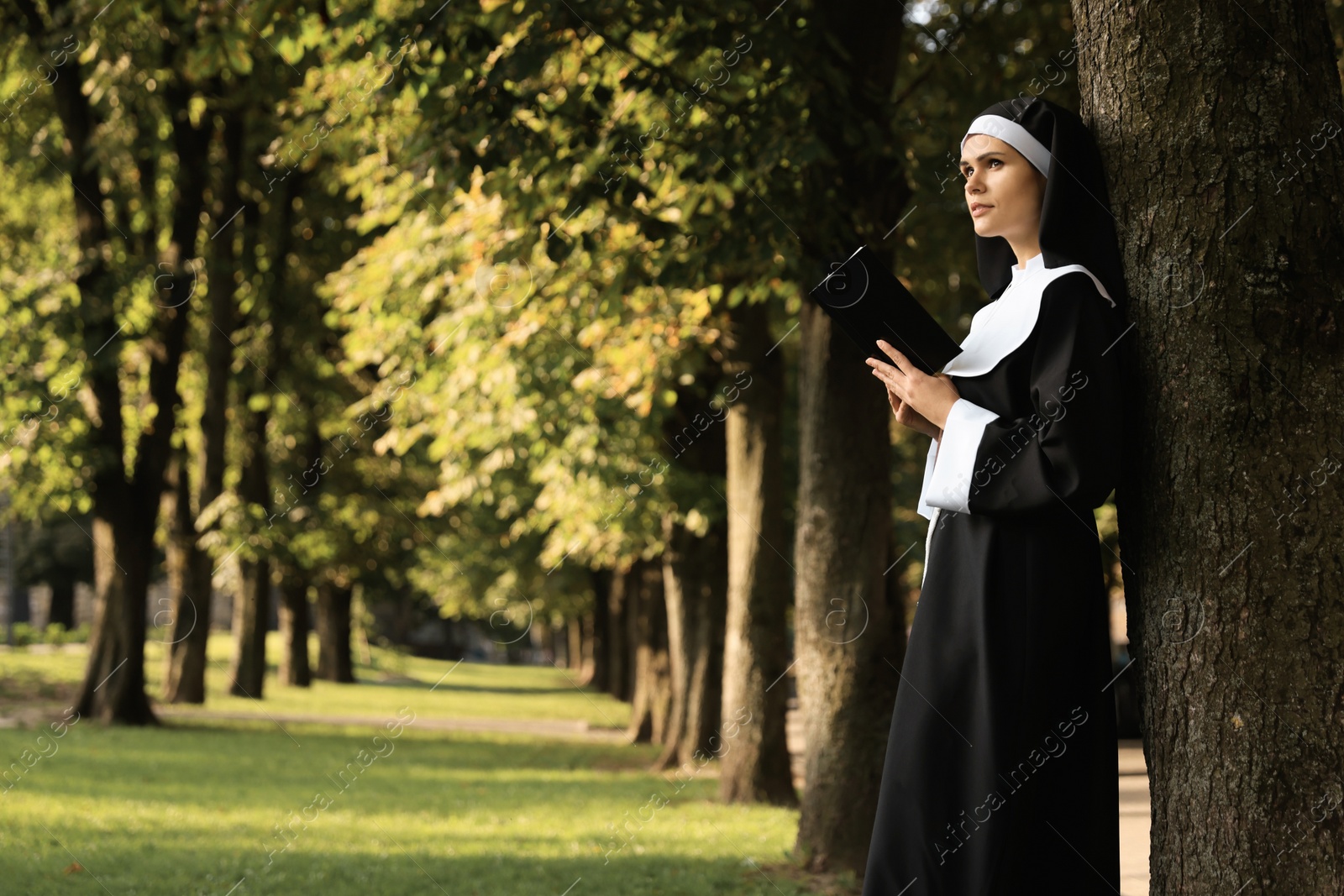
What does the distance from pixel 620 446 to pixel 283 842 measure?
19.2ft

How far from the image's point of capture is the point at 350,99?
11133 millimetres

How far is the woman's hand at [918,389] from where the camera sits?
323cm

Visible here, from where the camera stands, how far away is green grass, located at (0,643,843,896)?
8.55m

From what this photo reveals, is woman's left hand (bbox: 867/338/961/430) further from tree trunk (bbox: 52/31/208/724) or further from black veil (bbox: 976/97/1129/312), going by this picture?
tree trunk (bbox: 52/31/208/724)

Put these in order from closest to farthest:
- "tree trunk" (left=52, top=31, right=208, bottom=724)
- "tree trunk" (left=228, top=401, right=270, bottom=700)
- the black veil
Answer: the black veil → "tree trunk" (left=52, top=31, right=208, bottom=724) → "tree trunk" (left=228, top=401, right=270, bottom=700)

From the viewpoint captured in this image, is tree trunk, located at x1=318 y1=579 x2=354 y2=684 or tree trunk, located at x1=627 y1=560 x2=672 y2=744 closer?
tree trunk, located at x1=627 y1=560 x2=672 y2=744

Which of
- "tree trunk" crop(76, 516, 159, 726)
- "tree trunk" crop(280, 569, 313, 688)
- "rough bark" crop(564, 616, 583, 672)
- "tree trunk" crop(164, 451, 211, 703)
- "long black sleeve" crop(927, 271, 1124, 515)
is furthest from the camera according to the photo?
"rough bark" crop(564, 616, 583, 672)

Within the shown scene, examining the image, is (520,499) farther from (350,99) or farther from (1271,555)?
(1271,555)

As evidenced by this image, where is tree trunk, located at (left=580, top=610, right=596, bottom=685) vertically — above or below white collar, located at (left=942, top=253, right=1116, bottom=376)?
below

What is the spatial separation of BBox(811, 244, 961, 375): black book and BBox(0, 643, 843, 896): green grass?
5.54 meters

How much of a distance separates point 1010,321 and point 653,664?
57.7 ft

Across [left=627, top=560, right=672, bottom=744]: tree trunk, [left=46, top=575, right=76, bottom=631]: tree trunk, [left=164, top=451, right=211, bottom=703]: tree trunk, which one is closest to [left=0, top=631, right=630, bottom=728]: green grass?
[left=164, top=451, right=211, bottom=703]: tree trunk

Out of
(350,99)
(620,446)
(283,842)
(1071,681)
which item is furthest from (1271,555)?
(620,446)

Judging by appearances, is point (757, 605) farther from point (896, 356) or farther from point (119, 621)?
point (119, 621)
